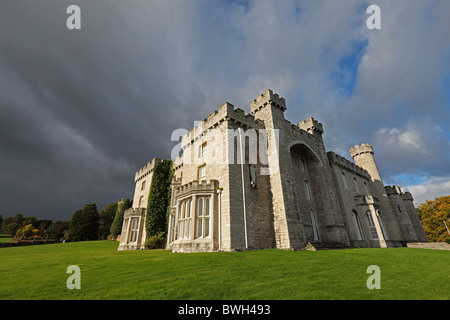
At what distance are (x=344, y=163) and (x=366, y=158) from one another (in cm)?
899

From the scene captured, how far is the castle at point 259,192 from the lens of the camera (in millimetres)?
14000

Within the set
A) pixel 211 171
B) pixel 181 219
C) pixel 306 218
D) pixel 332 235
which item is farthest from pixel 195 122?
pixel 332 235

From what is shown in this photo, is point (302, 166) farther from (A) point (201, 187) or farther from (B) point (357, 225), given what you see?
(A) point (201, 187)

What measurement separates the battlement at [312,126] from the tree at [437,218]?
3458 centimetres

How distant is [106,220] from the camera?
47.8m

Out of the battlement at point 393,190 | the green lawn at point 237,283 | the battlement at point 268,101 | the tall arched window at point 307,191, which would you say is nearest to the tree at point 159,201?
the battlement at point 268,101

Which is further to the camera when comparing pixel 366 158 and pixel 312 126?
pixel 366 158

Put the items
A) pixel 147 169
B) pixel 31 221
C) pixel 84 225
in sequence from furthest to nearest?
pixel 31 221 < pixel 84 225 < pixel 147 169

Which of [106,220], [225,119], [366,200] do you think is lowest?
[366,200]

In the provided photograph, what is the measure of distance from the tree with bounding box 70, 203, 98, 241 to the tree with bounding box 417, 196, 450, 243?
2680 inches

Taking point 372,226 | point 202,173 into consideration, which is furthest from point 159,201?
point 372,226

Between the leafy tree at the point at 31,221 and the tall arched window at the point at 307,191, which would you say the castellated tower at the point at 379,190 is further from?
the leafy tree at the point at 31,221

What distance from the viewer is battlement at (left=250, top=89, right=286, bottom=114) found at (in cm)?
1862

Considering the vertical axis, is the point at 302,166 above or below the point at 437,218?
above
